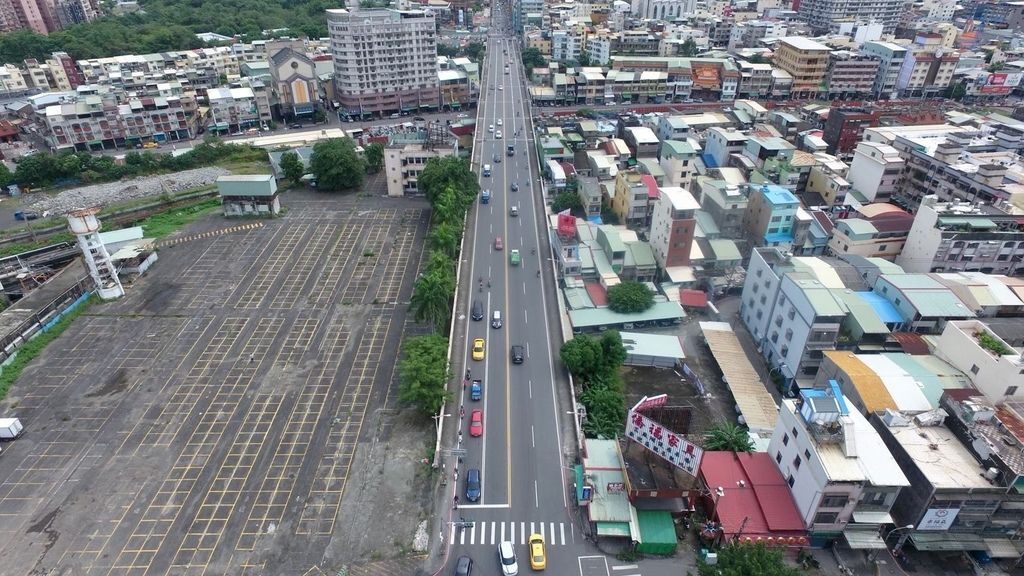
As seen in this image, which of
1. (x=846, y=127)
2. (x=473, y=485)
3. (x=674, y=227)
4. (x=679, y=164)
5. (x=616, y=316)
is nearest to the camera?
(x=473, y=485)

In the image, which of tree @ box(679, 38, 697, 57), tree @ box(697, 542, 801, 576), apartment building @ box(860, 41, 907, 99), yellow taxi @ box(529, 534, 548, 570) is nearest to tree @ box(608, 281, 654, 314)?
yellow taxi @ box(529, 534, 548, 570)

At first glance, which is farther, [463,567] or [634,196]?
[634,196]

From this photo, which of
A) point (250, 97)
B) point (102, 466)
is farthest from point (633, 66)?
point (102, 466)

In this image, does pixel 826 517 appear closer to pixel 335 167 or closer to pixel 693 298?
pixel 693 298

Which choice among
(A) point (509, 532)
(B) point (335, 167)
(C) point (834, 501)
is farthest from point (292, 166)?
(C) point (834, 501)

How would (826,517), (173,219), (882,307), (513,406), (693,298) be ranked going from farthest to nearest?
1. (173,219)
2. (693,298)
3. (882,307)
4. (513,406)
5. (826,517)

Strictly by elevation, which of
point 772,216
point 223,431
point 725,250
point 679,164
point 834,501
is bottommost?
point 223,431

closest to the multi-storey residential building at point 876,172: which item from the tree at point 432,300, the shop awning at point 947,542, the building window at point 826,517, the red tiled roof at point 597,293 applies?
the red tiled roof at point 597,293
